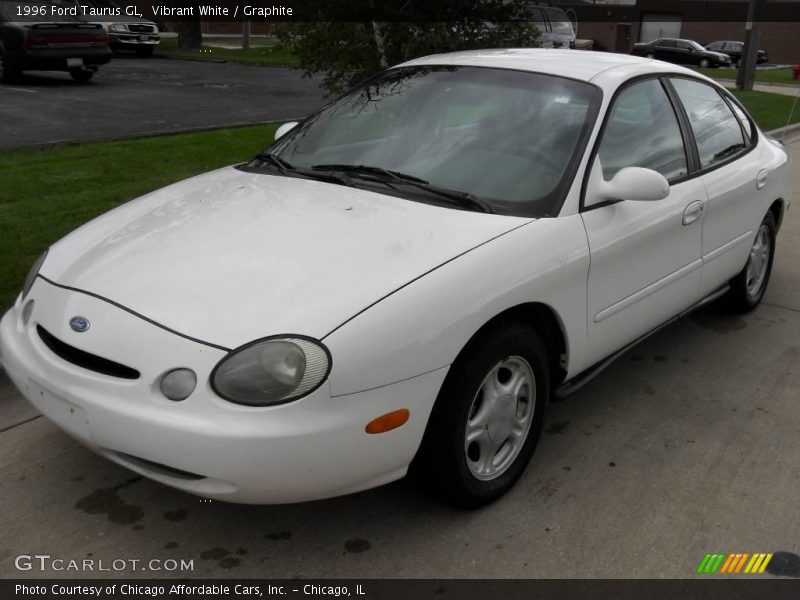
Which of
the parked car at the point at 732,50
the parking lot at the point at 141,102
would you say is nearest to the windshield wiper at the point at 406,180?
the parking lot at the point at 141,102

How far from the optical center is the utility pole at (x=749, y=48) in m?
19.5

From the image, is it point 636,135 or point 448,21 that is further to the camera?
point 448,21

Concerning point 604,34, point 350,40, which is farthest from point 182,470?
point 604,34

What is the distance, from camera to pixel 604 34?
46.8 m

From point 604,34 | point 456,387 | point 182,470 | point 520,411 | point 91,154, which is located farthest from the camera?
point 604,34

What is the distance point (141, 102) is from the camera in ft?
45.5

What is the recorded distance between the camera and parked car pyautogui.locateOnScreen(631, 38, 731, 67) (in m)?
37.2

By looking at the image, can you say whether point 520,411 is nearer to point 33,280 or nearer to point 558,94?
point 558,94

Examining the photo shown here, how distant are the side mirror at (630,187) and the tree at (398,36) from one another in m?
3.94

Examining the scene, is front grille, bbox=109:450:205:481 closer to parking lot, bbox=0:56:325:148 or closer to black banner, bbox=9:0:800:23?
black banner, bbox=9:0:800:23

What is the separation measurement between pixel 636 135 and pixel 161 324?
7.73 feet

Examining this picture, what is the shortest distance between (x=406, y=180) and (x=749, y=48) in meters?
19.4

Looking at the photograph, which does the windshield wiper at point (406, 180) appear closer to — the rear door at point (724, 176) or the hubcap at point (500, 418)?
the hubcap at point (500, 418)
